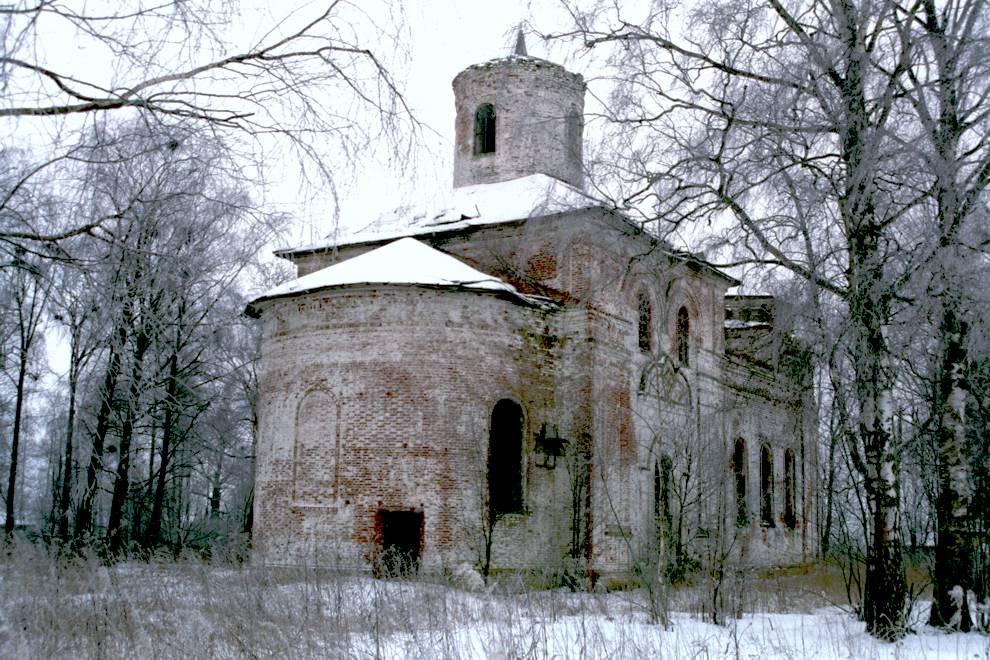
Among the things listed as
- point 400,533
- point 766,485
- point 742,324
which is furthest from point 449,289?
point 742,324

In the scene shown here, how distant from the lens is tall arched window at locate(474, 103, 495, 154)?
21203mm

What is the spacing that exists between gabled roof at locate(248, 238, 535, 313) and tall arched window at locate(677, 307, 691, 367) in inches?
198

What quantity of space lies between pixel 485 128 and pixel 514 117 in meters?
0.89

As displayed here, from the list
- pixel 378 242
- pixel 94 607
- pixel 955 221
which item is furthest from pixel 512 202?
pixel 94 607

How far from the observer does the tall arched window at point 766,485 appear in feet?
78.4

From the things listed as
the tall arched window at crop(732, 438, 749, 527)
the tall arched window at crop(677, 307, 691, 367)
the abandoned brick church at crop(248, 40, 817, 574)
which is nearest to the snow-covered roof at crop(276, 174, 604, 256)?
the abandoned brick church at crop(248, 40, 817, 574)

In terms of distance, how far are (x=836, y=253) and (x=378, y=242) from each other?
38.6 ft

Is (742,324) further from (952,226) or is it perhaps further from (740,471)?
(952,226)

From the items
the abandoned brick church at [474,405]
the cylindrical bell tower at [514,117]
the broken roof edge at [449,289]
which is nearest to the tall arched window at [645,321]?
the abandoned brick church at [474,405]

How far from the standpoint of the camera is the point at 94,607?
7.07 meters

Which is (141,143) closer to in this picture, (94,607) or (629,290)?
(94,607)

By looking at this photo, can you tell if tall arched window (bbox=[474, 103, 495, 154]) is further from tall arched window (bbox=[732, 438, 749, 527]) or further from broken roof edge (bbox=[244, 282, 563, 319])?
tall arched window (bbox=[732, 438, 749, 527])

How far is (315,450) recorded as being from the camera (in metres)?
16.3

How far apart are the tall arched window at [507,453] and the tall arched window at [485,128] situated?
7017mm
